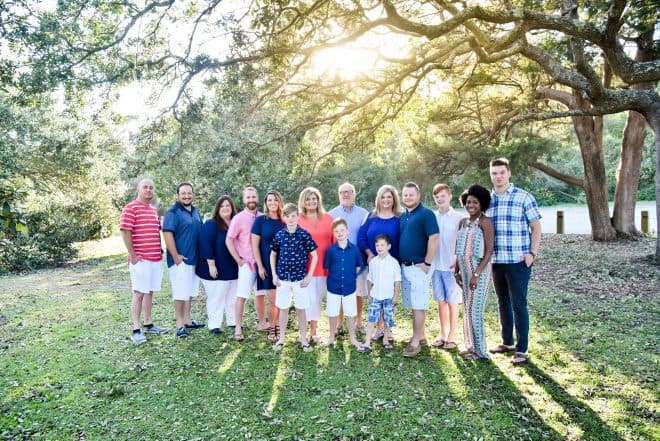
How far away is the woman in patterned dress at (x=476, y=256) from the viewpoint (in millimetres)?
4766

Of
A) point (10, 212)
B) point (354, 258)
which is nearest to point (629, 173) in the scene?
point (354, 258)

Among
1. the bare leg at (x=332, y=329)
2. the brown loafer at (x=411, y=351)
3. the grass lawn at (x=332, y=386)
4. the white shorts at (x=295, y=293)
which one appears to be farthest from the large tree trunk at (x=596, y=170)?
the white shorts at (x=295, y=293)

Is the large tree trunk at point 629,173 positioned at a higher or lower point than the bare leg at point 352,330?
higher

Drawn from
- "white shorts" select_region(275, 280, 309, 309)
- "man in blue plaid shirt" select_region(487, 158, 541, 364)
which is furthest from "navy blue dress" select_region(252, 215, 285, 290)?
"man in blue plaid shirt" select_region(487, 158, 541, 364)

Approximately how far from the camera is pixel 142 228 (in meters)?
5.93

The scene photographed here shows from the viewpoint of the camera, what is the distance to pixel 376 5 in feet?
25.5

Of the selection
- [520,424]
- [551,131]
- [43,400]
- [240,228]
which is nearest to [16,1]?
[240,228]

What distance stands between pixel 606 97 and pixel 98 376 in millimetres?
9969

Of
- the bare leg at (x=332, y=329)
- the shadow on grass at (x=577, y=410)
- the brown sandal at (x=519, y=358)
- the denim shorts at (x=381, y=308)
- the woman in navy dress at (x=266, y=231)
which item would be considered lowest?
the shadow on grass at (x=577, y=410)

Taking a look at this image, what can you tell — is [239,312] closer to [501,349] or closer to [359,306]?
[359,306]

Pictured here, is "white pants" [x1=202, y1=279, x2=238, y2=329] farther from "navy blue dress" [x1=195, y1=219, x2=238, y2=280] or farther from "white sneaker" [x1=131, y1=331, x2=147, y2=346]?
"white sneaker" [x1=131, y1=331, x2=147, y2=346]

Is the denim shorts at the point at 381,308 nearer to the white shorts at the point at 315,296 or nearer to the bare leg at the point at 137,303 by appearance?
the white shorts at the point at 315,296

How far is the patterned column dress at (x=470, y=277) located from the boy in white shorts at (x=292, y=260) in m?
1.76

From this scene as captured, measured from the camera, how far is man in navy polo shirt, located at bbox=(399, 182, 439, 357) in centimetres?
511
